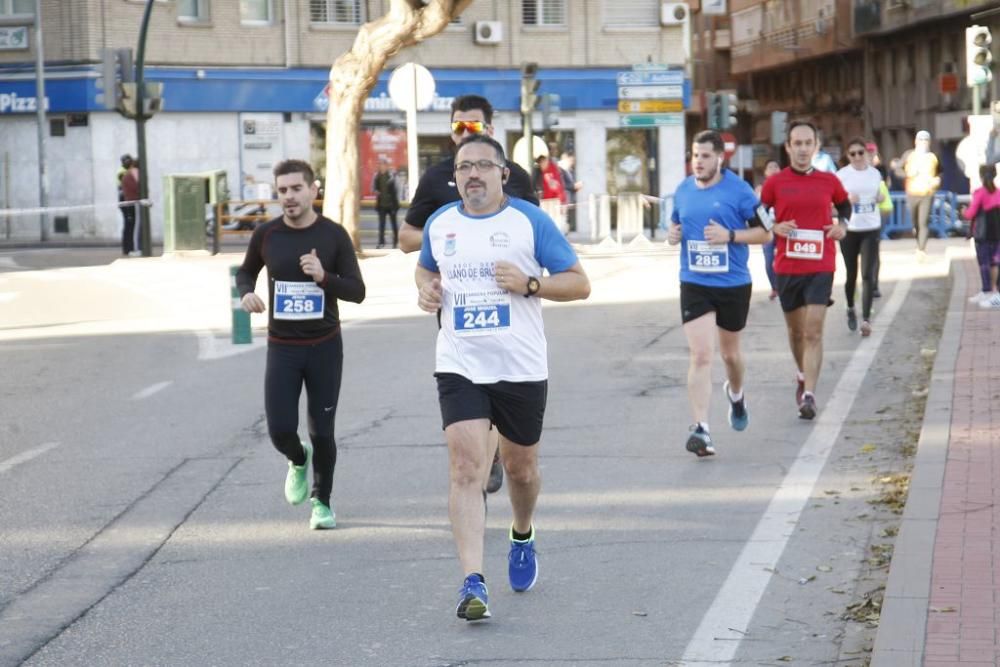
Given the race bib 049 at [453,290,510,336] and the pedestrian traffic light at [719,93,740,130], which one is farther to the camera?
the pedestrian traffic light at [719,93,740,130]

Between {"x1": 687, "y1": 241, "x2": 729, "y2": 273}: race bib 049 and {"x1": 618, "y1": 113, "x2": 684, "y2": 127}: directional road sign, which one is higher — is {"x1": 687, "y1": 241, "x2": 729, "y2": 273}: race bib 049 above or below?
below

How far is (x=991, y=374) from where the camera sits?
44.4ft

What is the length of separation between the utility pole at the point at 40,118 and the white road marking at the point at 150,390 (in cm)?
3036

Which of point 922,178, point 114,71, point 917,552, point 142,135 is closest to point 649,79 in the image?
point 142,135

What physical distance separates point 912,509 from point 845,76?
2733 inches

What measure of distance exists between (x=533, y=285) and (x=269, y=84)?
41.8m

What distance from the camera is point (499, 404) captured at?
711 centimetres

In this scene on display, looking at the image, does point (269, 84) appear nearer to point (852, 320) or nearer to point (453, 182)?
point (852, 320)

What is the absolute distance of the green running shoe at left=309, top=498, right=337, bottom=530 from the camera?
885cm

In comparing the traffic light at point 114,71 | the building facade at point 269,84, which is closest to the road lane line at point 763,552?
the traffic light at point 114,71

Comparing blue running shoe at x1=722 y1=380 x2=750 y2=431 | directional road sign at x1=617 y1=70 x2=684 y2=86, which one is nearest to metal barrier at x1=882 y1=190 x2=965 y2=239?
directional road sign at x1=617 y1=70 x2=684 y2=86

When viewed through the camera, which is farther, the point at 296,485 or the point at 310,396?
the point at 296,485

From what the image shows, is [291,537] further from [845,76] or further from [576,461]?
[845,76]

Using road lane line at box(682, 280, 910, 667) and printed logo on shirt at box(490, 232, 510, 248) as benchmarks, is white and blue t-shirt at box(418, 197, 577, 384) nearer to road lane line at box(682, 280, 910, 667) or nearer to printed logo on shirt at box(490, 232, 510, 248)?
printed logo on shirt at box(490, 232, 510, 248)
